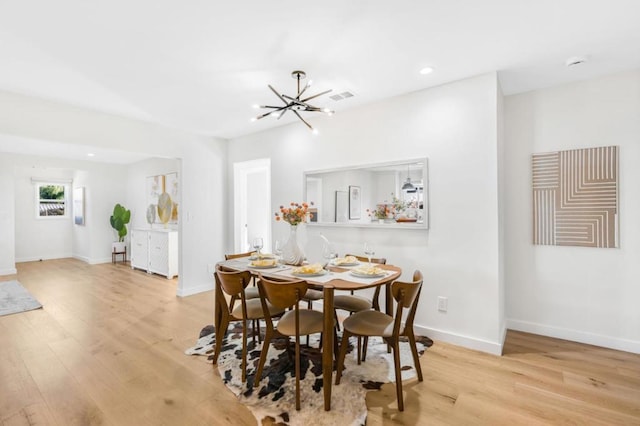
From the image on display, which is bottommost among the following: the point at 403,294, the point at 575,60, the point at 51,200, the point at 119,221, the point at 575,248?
the point at 403,294

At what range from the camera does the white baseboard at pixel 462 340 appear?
2777 millimetres

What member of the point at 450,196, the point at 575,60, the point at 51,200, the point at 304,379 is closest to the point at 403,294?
the point at 304,379

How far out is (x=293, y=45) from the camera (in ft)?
7.63

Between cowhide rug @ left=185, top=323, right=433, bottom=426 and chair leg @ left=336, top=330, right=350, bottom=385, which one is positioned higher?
chair leg @ left=336, top=330, right=350, bottom=385

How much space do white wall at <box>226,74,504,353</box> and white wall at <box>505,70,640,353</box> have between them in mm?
694

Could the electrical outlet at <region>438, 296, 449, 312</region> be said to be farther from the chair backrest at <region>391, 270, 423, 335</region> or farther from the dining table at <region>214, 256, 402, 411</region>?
the chair backrest at <region>391, 270, 423, 335</region>

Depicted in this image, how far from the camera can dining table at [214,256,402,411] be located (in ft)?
6.62

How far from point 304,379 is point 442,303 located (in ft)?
5.21

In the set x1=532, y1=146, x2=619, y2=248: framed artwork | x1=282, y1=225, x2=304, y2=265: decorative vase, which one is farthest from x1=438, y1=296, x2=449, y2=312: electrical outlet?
x1=282, y1=225, x2=304, y2=265: decorative vase

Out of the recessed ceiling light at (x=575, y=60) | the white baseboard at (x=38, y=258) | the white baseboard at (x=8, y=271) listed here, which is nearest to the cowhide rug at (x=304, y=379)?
the recessed ceiling light at (x=575, y=60)

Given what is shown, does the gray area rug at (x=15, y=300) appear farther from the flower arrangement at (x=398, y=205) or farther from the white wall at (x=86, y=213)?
the flower arrangement at (x=398, y=205)

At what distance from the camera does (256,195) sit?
561cm

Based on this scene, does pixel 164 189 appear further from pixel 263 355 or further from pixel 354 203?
pixel 263 355

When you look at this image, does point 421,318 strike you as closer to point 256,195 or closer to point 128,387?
point 128,387
